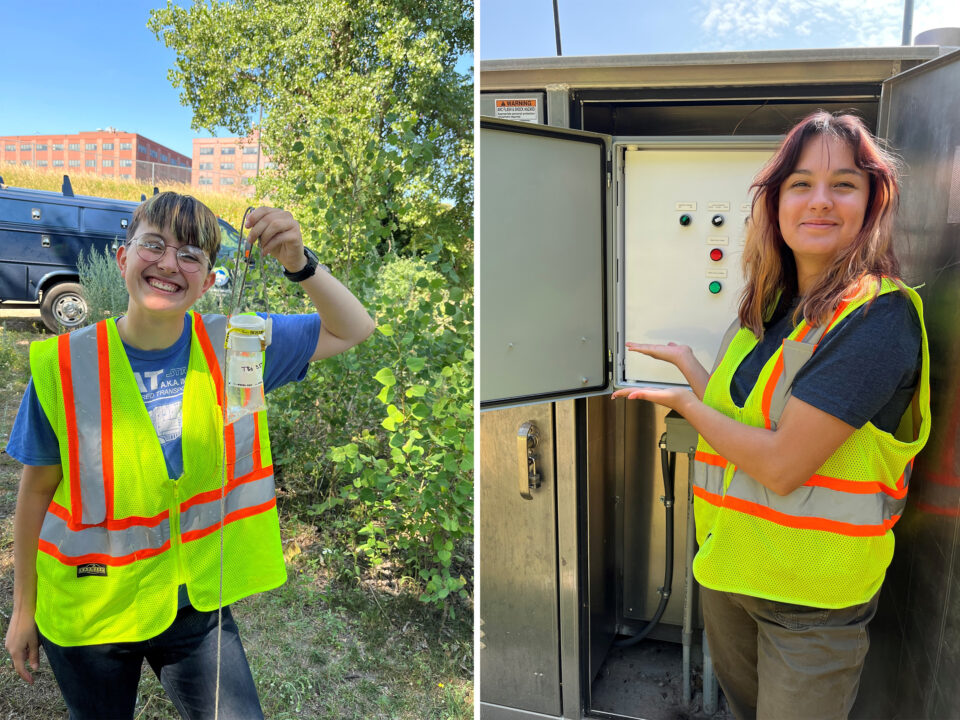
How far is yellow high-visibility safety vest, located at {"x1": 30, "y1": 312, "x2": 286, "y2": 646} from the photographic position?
1473mm

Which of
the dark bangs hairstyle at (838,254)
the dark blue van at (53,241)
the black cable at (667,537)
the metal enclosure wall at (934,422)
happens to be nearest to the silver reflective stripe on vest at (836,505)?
the metal enclosure wall at (934,422)

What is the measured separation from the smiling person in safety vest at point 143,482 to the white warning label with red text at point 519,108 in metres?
0.93

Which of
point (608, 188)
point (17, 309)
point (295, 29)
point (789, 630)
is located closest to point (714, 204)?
point (608, 188)

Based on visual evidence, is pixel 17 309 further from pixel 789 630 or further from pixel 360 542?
pixel 789 630

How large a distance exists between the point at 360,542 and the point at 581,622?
0.92 m

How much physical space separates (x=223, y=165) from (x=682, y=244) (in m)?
1.44

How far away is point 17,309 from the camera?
1948 mm

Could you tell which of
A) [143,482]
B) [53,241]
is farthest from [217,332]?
[53,241]

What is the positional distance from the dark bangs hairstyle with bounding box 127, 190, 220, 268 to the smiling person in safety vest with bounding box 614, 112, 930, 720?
115cm

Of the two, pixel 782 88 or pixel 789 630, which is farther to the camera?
pixel 782 88

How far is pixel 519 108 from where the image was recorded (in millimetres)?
2232

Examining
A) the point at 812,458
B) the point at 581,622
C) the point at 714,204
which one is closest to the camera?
the point at 812,458

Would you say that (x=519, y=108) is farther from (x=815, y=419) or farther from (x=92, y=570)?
(x=92, y=570)

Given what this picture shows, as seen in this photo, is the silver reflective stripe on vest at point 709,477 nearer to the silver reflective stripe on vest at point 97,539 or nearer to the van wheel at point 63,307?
the silver reflective stripe on vest at point 97,539
